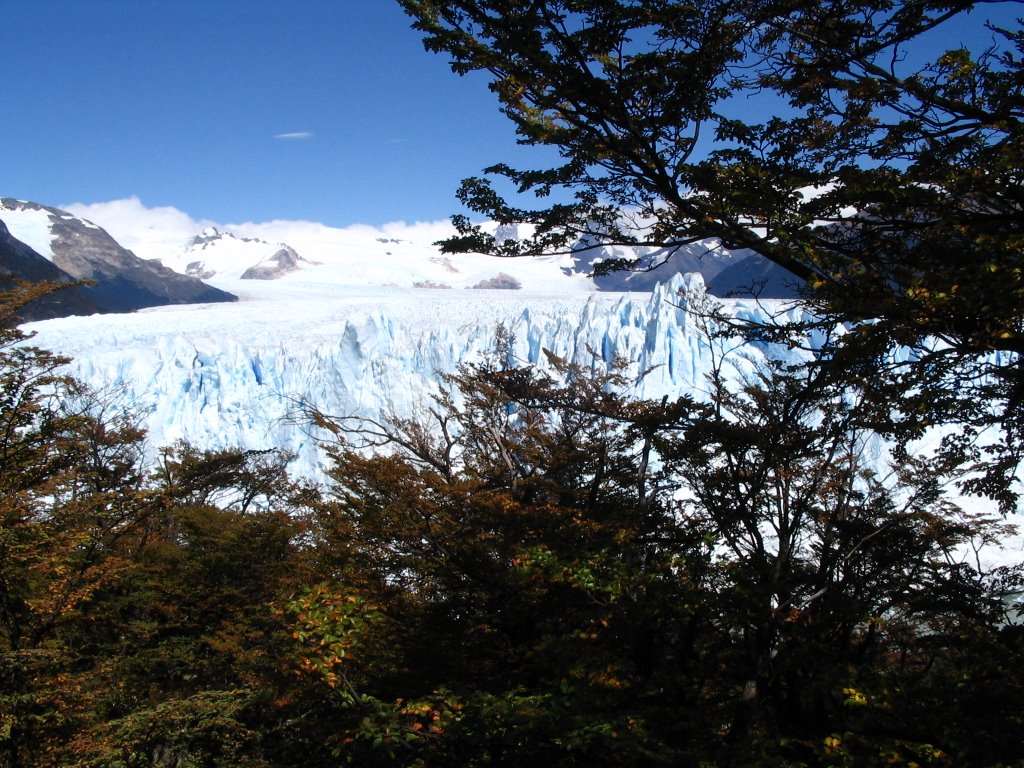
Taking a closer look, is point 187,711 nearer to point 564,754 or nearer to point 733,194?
point 564,754

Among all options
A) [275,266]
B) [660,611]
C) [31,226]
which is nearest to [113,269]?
[31,226]

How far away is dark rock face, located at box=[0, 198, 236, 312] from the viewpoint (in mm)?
80375

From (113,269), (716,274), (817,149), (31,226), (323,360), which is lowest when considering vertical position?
(323,360)

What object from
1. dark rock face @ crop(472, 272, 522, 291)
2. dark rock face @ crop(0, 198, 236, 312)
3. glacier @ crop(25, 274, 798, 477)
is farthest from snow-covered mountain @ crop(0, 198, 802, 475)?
dark rock face @ crop(472, 272, 522, 291)

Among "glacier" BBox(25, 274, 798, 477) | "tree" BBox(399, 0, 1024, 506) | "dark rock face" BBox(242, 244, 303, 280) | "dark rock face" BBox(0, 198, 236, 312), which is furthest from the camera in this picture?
"dark rock face" BBox(242, 244, 303, 280)

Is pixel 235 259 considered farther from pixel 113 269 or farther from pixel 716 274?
pixel 716 274

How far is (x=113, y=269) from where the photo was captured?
86312 millimetres

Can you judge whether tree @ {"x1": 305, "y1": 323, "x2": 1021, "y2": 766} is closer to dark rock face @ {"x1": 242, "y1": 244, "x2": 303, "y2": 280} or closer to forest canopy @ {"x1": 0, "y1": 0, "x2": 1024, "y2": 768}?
forest canopy @ {"x1": 0, "y1": 0, "x2": 1024, "y2": 768}

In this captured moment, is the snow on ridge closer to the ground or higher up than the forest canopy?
higher up

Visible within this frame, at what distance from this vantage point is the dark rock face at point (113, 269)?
80.4m

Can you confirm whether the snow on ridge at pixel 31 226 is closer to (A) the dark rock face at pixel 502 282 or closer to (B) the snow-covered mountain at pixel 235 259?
(B) the snow-covered mountain at pixel 235 259

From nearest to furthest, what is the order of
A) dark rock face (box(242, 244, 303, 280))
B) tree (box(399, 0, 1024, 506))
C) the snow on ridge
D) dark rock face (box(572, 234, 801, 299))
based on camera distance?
1. tree (box(399, 0, 1024, 506))
2. dark rock face (box(572, 234, 801, 299))
3. the snow on ridge
4. dark rock face (box(242, 244, 303, 280))

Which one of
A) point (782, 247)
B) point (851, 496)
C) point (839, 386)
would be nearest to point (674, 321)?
point (851, 496)

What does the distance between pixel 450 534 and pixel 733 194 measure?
18.7 ft
